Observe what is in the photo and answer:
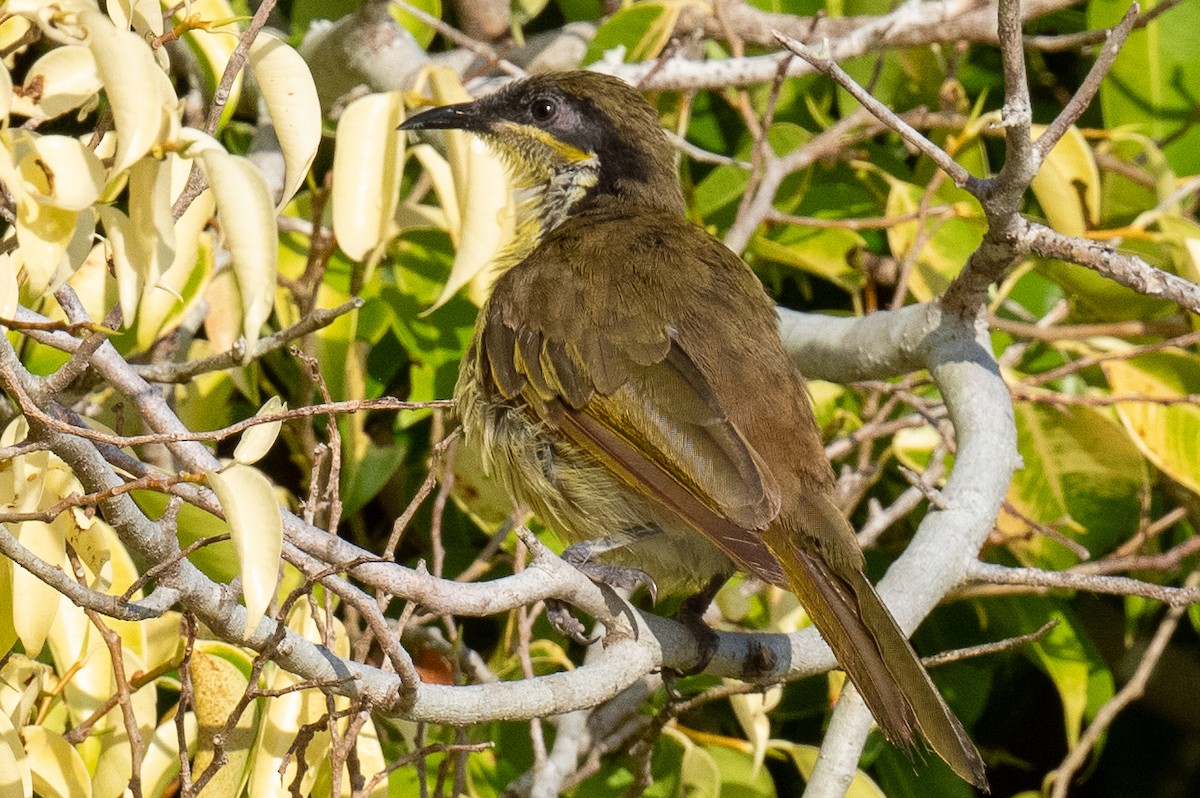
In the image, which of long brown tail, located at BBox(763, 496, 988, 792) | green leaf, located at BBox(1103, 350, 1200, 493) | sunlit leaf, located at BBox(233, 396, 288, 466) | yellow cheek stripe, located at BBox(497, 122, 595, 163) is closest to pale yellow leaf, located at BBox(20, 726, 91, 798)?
sunlit leaf, located at BBox(233, 396, 288, 466)

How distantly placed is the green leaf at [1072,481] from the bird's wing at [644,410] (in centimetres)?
138

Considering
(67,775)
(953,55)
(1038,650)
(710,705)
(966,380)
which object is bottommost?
(710,705)

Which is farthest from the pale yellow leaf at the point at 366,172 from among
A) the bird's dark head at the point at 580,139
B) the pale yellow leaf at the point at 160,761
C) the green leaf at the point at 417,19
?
the pale yellow leaf at the point at 160,761

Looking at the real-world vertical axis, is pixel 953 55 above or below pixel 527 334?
above

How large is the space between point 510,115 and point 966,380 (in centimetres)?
168

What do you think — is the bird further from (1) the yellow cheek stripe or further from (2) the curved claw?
(1) the yellow cheek stripe

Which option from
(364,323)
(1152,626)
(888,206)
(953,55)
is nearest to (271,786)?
(364,323)

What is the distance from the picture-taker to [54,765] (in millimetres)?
2420

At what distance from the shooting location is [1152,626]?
5062 millimetres

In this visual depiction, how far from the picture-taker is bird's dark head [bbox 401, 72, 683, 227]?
4078mm

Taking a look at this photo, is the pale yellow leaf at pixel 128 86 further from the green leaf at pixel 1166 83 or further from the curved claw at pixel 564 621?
the green leaf at pixel 1166 83

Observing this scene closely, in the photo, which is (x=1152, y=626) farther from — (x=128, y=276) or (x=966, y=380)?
(x=128, y=276)

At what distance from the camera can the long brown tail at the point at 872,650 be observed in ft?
8.48

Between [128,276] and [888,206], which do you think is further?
[888,206]
